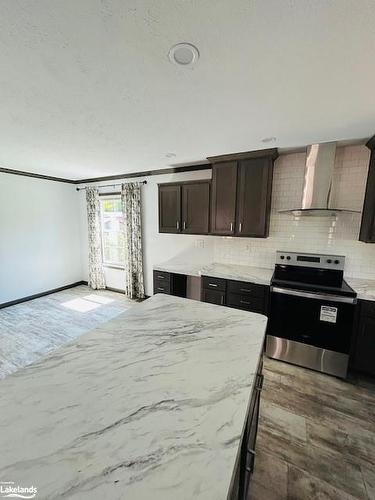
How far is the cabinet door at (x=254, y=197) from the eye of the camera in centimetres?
278

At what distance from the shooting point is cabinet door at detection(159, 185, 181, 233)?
343 centimetres

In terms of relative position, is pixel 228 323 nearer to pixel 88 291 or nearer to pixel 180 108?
pixel 180 108

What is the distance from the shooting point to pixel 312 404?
2043 mm

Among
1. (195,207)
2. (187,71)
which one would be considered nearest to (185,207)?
(195,207)

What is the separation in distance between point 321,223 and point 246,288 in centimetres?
129

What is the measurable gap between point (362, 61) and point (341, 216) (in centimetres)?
188

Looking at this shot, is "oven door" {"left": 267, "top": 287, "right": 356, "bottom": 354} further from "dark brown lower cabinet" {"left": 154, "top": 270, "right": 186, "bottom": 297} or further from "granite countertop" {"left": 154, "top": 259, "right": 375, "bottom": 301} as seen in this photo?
"dark brown lower cabinet" {"left": 154, "top": 270, "right": 186, "bottom": 297}

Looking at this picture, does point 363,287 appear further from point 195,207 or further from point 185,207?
point 185,207

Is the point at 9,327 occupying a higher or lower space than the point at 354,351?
lower

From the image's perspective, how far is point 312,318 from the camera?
2.40 meters

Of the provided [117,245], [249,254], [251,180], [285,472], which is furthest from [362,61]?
[117,245]

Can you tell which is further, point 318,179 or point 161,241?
point 161,241

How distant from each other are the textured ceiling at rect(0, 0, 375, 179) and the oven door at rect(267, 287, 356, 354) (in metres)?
1.71

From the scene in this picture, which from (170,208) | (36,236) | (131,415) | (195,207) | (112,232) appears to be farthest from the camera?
(112,232)
